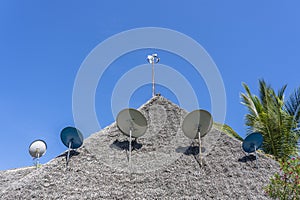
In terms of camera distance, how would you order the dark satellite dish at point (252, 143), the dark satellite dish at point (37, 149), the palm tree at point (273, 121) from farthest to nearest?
1. the palm tree at point (273, 121)
2. the dark satellite dish at point (37, 149)
3. the dark satellite dish at point (252, 143)

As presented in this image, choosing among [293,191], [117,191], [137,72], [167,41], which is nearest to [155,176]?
[117,191]

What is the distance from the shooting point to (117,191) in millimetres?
6742

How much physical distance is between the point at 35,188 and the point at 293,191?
16.1 feet

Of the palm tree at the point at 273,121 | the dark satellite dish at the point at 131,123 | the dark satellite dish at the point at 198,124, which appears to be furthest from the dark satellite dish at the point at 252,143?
the palm tree at the point at 273,121

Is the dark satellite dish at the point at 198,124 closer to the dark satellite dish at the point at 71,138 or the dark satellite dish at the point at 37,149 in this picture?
the dark satellite dish at the point at 71,138

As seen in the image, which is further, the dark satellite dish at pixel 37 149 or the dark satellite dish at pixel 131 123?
the dark satellite dish at pixel 37 149

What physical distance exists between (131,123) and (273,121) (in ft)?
25.7

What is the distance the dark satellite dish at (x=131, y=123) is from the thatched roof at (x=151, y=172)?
242 mm

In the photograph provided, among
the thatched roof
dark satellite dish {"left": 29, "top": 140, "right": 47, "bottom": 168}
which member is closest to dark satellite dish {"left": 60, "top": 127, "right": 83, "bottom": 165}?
the thatched roof

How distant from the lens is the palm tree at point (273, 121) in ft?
45.3

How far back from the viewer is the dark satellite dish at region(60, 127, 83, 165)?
8.34 meters

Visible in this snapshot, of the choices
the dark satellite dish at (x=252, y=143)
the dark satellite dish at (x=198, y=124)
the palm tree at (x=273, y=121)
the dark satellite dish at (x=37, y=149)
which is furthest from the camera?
the palm tree at (x=273, y=121)

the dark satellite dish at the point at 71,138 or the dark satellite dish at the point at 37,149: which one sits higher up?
the dark satellite dish at the point at 37,149

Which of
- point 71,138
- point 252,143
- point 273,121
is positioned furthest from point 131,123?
point 273,121
